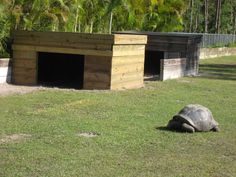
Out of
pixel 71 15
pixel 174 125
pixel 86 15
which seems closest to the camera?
pixel 174 125

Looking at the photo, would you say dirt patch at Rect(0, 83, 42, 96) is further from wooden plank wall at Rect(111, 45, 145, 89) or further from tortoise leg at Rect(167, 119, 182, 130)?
tortoise leg at Rect(167, 119, 182, 130)

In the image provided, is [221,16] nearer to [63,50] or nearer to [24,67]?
[24,67]

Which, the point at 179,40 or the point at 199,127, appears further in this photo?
the point at 179,40

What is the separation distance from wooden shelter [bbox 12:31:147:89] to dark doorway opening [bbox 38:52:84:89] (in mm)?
31

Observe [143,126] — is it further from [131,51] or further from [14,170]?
[131,51]

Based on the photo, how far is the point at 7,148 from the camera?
289 inches

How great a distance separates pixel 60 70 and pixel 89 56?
3.33m

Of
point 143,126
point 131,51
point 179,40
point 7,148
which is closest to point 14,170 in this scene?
point 7,148

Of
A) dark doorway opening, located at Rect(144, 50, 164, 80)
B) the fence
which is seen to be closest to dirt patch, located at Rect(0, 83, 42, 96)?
dark doorway opening, located at Rect(144, 50, 164, 80)

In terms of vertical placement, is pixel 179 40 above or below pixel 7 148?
above

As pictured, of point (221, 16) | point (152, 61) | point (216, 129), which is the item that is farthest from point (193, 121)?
point (221, 16)

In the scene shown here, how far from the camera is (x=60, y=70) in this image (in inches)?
696

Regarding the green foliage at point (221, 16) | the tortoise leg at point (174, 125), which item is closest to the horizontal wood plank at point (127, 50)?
the tortoise leg at point (174, 125)

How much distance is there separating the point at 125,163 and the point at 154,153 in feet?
2.53
